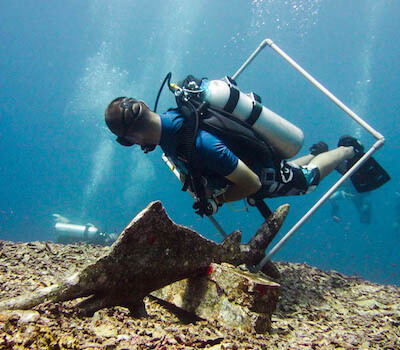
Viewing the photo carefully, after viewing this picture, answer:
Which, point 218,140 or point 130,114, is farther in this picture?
point 218,140

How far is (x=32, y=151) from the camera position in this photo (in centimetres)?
15475

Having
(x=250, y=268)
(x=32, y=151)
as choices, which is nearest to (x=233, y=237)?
(x=250, y=268)

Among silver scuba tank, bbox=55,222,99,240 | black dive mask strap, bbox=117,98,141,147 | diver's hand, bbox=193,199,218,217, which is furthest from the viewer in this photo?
silver scuba tank, bbox=55,222,99,240

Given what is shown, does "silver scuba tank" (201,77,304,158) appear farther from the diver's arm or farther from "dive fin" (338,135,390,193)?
"dive fin" (338,135,390,193)

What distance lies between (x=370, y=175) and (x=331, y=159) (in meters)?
1.32

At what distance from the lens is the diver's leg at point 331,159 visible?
4480mm

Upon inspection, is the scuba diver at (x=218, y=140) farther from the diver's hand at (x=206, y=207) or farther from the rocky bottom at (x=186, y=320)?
the rocky bottom at (x=186, y=320)

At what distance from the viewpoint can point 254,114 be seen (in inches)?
143

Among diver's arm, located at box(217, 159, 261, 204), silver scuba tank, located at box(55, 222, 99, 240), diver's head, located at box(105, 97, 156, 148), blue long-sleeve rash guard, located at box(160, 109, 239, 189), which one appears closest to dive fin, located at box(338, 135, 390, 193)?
diver's arm, located at box(217, 159, 261, 204)

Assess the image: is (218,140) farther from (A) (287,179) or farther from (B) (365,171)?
(B) (365,171)

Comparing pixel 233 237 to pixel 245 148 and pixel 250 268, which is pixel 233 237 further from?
pixel 245 148

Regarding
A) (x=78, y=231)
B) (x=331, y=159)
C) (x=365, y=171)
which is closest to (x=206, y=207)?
(x=331, y=159)

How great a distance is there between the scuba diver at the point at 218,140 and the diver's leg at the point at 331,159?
121 mm

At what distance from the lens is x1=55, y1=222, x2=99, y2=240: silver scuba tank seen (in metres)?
15.1
